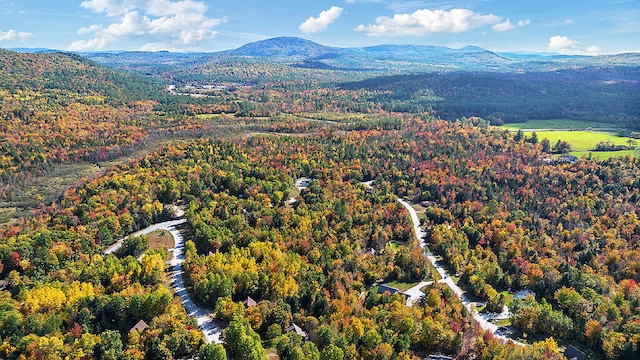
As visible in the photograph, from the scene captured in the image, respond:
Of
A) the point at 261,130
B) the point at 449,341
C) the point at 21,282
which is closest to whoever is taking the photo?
the point at 449,341

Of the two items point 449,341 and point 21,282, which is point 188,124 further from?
point 449,341

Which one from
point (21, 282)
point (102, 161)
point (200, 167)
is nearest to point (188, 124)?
point (102, 161)

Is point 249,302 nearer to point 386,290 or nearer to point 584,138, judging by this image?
point 386,290

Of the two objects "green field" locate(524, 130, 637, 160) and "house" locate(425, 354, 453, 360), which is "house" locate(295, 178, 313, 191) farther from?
"green field" locate(524, 130, 637, 160)

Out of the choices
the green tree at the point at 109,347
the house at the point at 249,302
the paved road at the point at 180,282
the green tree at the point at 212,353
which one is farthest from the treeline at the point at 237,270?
the house at the point at 249,302

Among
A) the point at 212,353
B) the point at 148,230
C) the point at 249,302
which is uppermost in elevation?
the point at 212,353

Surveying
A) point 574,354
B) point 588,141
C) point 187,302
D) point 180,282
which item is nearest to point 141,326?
point 187,302

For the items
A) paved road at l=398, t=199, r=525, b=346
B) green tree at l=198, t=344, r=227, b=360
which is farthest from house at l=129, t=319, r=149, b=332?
paved road at l=398, t=199, r=525, b=346
